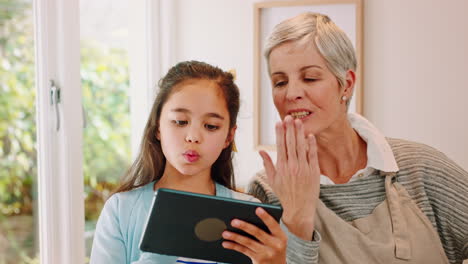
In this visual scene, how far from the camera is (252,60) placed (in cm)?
253

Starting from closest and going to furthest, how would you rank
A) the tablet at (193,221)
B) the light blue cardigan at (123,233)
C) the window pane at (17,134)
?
the tablet at (193,221) → the light blue cardigan at (123,233) → the window pane at (17,134)

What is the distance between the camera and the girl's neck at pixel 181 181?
4.42 ft

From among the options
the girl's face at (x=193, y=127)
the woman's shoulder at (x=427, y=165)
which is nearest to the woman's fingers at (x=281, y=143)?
the girl's face at (x=193, y=127)

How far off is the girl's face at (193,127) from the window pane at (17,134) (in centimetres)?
76

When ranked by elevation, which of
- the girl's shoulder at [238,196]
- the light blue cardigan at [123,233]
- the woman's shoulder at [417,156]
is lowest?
the light blue cardigan at [123,233]

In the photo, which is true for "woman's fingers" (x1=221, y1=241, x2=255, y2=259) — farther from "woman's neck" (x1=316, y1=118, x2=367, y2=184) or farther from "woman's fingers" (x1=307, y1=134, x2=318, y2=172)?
"woman's neck" (x1=316, y1=118, x2=367, y2=184)

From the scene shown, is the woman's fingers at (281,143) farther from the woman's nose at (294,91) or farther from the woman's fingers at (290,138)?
the woman's nose at (294,91)

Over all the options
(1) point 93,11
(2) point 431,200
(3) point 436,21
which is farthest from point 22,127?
(3) point 436,21

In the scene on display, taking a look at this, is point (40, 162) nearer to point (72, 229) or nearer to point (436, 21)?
point (72, 229)

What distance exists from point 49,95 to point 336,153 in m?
0.99

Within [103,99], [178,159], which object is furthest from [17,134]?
[178,159]

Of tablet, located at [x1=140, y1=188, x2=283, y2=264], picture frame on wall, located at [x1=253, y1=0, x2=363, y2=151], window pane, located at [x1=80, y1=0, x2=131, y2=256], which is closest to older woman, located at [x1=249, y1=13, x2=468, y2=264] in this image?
tablet, located at [x1=140, y1=188, x2=283, y2=264]

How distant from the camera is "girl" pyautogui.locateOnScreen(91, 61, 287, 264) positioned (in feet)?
4.09

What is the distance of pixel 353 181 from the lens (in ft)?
4.96
